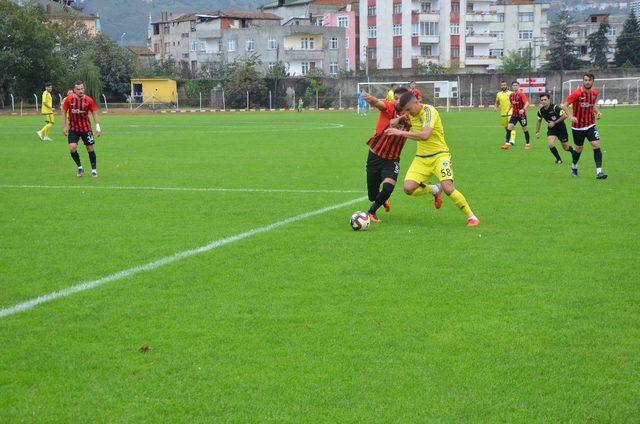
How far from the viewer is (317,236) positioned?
11398mm

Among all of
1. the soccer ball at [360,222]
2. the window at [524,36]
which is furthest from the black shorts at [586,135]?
the window at [524,36]

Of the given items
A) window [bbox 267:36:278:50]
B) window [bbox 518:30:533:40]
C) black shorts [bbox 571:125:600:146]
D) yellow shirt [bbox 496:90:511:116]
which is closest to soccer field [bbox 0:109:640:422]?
black shorts [bbox 571:125:600:146]

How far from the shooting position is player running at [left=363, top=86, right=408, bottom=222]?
12.5 metres

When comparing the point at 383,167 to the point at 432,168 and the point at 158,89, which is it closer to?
the point at 432,168

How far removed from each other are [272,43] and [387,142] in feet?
334

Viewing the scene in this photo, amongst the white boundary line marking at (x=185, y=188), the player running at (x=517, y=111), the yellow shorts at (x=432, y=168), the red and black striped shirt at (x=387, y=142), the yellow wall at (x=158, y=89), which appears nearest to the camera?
the yellow shorts at (x=432, y=168)

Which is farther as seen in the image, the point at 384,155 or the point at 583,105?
the point at 583,105

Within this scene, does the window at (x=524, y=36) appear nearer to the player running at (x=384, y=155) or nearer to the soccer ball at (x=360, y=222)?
the player running at (x=384, y=155)

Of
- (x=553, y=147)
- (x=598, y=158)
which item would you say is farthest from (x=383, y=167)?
(x=553, y=147)

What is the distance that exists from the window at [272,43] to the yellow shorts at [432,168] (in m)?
101

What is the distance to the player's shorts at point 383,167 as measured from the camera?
41.7 ft

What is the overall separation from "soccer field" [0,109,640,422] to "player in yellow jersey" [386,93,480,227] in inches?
18.7

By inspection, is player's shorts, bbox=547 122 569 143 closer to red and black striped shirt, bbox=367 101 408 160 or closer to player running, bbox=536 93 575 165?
player running, bbox=536 93 575 165

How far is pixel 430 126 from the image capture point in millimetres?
11961
